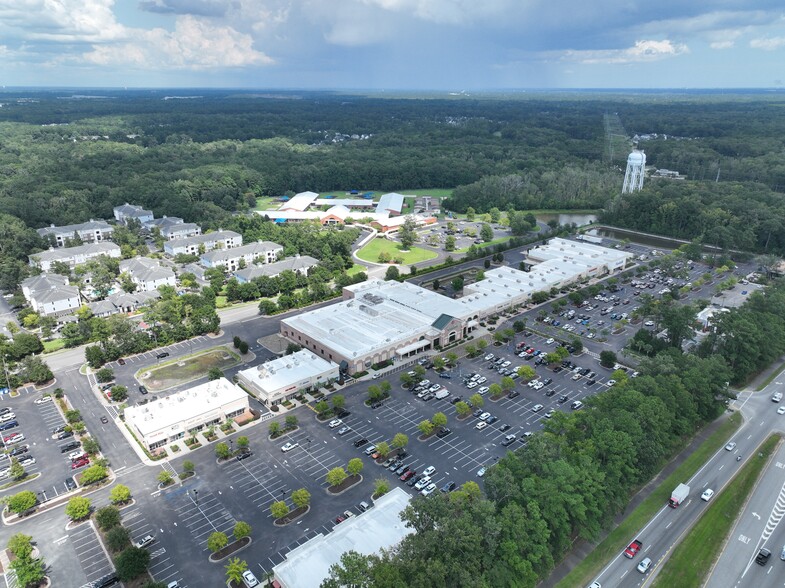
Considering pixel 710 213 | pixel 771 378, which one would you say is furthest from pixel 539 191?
pixel 771 378

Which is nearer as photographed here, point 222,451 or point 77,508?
point 77,508

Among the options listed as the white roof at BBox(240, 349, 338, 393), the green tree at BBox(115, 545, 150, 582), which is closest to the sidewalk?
the green tree at BBox(115, 545, 150, 582)

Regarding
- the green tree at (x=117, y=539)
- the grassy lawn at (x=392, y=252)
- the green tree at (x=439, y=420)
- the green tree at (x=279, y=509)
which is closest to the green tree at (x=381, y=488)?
the green tree at (x=279, y=509)

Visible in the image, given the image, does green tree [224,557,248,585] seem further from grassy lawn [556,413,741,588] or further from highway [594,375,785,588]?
highway [594,375,785,588]

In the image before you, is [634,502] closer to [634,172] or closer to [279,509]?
[279,509]

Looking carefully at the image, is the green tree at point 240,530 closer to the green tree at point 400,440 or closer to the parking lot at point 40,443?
the green tree at point 400,440

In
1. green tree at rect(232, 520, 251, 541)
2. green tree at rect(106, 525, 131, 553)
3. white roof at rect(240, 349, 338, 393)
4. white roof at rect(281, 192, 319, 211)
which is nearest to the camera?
green tree at rect(106, 525, 131, 553)
